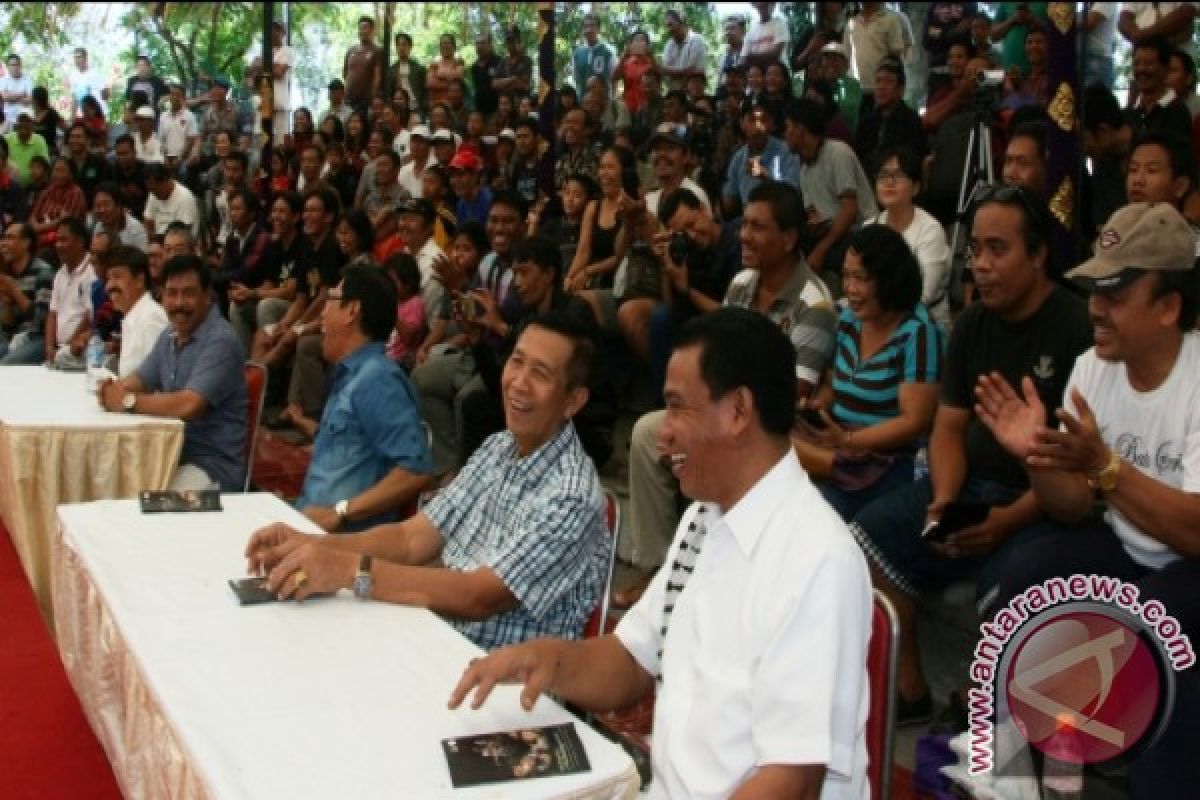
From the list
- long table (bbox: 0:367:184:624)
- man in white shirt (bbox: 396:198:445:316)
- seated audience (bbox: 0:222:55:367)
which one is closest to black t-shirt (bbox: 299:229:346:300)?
man in white shirt (bbox: 396:198:445:316)

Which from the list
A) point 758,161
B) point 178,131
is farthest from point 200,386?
point 178,131

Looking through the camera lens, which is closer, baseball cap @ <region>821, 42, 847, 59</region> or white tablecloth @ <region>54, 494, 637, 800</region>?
white tablecloth @ <region>54, 494, 637, 800</region>

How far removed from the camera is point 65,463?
3762 mm

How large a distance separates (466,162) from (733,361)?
21.8 feet

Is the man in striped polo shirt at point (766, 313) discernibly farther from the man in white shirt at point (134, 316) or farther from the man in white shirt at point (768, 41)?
the man in white shirt at point (768, 41)

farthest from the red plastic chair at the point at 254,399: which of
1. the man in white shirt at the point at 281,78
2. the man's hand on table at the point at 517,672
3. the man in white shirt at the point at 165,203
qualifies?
the man in white shirt at the point at 281,78

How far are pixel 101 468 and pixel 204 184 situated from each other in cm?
851

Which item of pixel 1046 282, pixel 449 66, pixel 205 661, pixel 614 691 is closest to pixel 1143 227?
pixel 1046 282

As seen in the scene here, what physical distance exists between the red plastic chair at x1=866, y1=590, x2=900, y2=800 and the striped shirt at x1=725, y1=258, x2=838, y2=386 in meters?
2.01

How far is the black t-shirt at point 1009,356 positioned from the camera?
9.64ft

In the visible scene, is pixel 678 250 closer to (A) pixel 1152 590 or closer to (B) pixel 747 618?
(A) pixel 1152 590

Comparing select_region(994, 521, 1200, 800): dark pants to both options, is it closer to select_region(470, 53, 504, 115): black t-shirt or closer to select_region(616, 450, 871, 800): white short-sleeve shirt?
select_region(616, 450, 871, 800): white short-sleeve shirt

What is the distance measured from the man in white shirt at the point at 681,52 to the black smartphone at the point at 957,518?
23.6ft

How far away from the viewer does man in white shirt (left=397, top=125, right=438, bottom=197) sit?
29.4 feet
